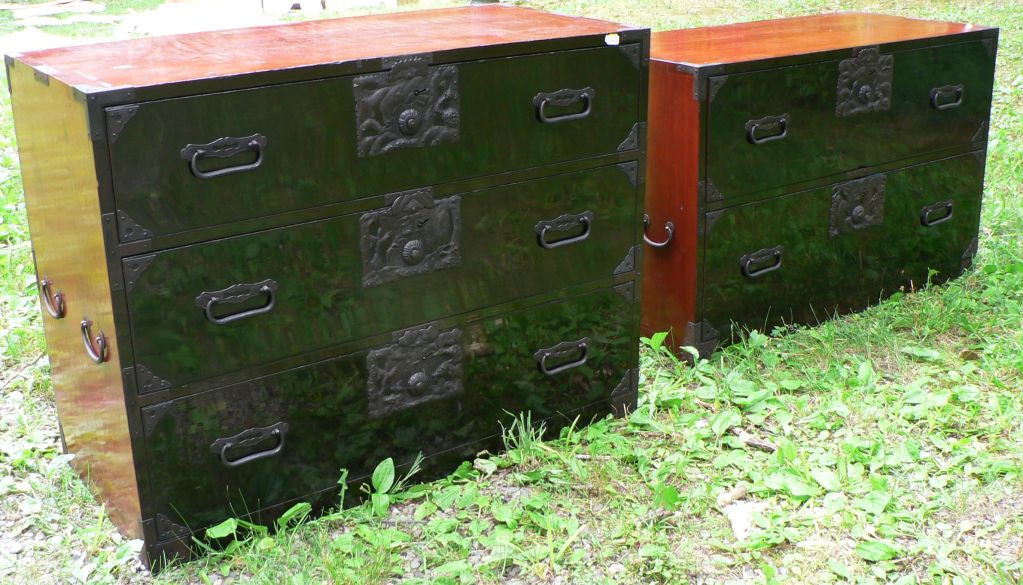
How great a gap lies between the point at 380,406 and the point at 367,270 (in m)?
0.36

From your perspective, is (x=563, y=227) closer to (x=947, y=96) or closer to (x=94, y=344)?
(x=94, y=344)

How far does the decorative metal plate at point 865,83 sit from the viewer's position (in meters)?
3.58

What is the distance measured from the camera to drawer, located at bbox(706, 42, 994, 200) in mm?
3377

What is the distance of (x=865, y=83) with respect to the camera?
3627mm

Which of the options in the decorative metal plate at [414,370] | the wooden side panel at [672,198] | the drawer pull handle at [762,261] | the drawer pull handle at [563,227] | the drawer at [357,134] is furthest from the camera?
the drawer pull handle at [762,261]

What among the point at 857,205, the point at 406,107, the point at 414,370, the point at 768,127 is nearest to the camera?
the point at 406,107

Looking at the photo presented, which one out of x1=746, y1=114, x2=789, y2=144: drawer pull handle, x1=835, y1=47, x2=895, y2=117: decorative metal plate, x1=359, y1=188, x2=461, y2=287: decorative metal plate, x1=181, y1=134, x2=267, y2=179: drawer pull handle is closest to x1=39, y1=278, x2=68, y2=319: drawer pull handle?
x1=181, y1=134, x2=267, y2=179: drawer pull handle

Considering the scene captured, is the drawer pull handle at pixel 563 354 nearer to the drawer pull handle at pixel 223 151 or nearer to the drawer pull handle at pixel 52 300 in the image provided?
the drawer pull handle at pixel 223 151

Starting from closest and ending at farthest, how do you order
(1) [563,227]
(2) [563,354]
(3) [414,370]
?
1. (3) [414,370]
2. (1) [563,227]
3. (2) [563,354]

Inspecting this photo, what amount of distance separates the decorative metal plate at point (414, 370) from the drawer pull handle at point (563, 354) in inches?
10.5

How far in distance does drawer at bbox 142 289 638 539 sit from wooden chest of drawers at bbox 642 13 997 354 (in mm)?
482

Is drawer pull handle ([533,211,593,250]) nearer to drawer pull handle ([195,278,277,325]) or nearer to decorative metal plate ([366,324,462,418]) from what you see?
decorative metal plate ([366,324,462,418])

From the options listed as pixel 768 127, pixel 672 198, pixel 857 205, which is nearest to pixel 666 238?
pixel 672 198

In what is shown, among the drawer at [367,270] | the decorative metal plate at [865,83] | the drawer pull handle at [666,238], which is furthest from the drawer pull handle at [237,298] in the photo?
the decorative metal plate at [865,83]
